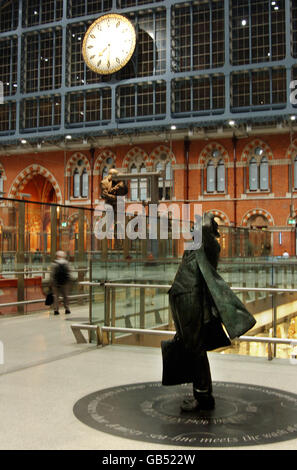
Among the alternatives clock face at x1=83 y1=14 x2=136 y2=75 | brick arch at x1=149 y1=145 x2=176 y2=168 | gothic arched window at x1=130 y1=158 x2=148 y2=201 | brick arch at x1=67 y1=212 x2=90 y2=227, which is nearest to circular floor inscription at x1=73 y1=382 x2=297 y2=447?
brick arch at x1=67 y1=212 x2=90 y2=227

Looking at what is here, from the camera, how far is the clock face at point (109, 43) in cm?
2875

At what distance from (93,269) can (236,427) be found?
12.5ft

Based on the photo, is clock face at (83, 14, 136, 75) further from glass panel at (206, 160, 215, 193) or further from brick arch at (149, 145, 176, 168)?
glass panel at (206, 160, 215, 193)

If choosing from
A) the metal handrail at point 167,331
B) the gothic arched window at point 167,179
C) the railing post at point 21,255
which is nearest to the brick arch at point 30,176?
the gothic arched window at point 167,179

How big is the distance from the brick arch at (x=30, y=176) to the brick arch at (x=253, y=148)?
11756mm

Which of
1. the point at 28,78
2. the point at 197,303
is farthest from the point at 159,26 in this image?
the point at 197,303

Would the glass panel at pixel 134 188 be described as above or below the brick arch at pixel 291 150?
below

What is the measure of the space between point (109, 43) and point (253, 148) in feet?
32.6

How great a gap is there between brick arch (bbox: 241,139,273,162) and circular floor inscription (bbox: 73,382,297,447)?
82.8ft

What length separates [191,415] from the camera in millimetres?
3756

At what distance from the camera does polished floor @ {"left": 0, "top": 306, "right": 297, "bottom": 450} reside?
3.29 meters

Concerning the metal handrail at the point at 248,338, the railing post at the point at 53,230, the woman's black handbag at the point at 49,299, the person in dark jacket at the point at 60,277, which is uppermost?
the railing post at the point at 53,230

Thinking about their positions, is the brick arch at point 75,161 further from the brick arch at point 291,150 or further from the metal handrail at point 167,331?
the metal handrail at point 167,331

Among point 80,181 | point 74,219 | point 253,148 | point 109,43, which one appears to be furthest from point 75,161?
point 74,219
